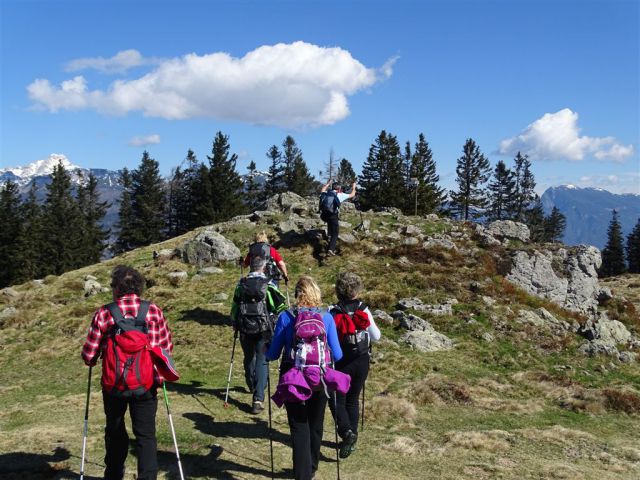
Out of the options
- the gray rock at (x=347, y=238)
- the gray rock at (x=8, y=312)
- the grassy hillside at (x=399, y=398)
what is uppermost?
the gray rock at (x=347, y=238)

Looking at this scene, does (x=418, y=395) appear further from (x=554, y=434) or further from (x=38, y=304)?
(x=38, y=304)

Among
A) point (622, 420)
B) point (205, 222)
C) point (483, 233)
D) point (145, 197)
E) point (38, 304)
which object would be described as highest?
point (145, 197)

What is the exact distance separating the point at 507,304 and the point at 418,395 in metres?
7.98

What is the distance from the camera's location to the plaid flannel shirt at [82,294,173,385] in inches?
210

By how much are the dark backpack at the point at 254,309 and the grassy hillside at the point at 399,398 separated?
1.74 metres

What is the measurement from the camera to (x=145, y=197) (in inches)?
2665

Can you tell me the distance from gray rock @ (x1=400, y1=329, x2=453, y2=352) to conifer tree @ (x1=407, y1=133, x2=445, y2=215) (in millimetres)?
50161

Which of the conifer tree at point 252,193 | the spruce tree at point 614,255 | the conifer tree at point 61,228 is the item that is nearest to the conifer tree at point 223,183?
the conifer tree at point 252,193

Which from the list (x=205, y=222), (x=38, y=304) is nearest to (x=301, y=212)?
(x=38, y=304)

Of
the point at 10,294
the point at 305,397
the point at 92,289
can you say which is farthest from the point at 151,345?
the point at 10,294

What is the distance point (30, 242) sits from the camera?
55.4 meters

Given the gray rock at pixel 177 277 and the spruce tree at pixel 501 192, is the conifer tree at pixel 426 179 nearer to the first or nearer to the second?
the spruce tree at pixel 501 192

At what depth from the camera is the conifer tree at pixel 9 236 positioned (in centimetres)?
5434

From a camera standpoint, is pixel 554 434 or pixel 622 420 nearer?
pixel 554 434
